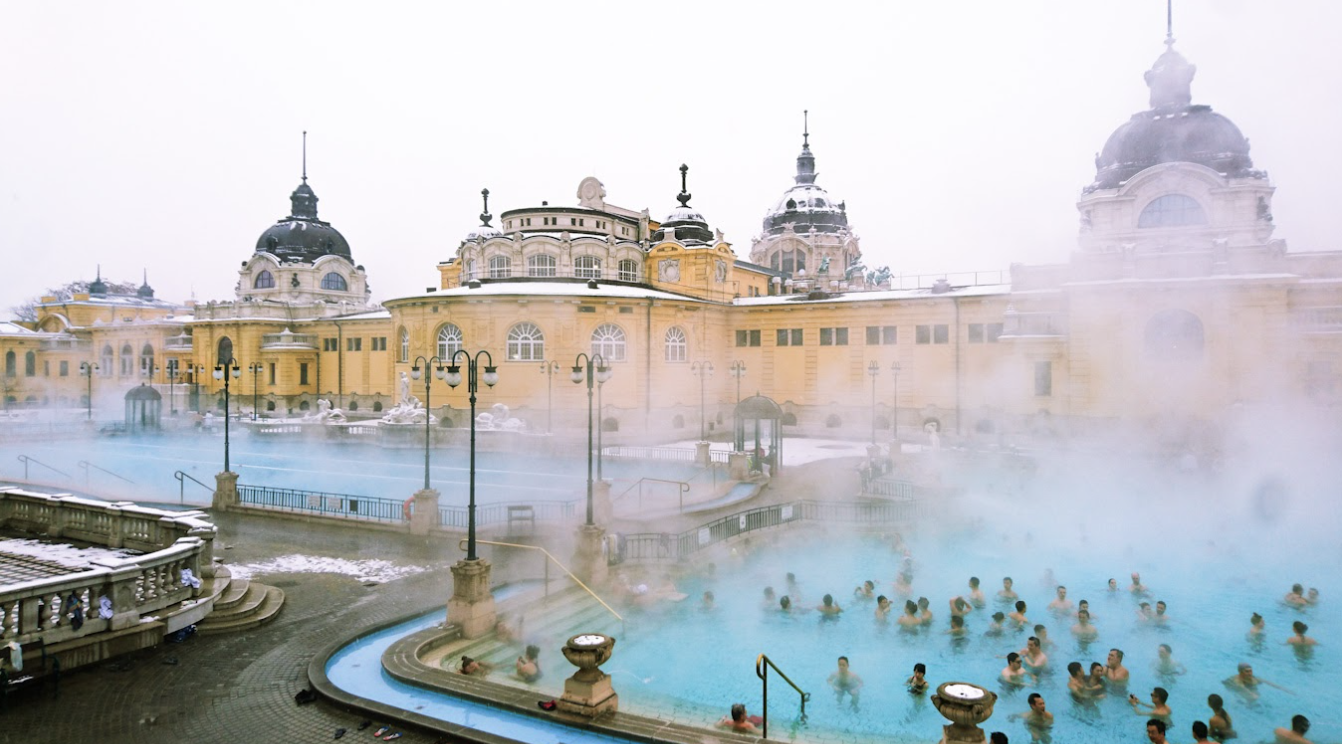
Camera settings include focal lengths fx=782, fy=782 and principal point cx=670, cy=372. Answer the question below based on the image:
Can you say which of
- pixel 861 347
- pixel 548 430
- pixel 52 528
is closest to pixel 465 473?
pixel 548 430

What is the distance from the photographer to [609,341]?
4300cm

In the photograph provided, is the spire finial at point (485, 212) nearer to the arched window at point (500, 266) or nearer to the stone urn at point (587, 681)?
the arched window at point (500, 266)

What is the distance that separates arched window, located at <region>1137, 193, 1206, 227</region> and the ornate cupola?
2412 centimetres

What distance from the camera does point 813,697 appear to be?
474 inches

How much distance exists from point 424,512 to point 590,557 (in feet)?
20.5

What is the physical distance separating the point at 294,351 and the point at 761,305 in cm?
3439

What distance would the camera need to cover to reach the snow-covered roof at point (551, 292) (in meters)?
41.6

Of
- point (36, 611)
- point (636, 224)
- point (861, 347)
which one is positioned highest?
point (636, 224)

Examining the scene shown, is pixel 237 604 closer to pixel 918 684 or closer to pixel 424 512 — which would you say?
pixel 424 512

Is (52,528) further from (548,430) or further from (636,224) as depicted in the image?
(636,224)

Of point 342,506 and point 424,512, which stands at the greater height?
point 424,512

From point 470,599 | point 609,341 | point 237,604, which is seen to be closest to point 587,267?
point 609,341

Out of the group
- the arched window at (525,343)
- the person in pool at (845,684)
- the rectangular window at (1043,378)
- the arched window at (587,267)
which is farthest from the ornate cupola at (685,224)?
the person in pool at (845,684)

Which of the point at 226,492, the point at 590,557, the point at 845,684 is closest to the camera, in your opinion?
the point at 845,684
